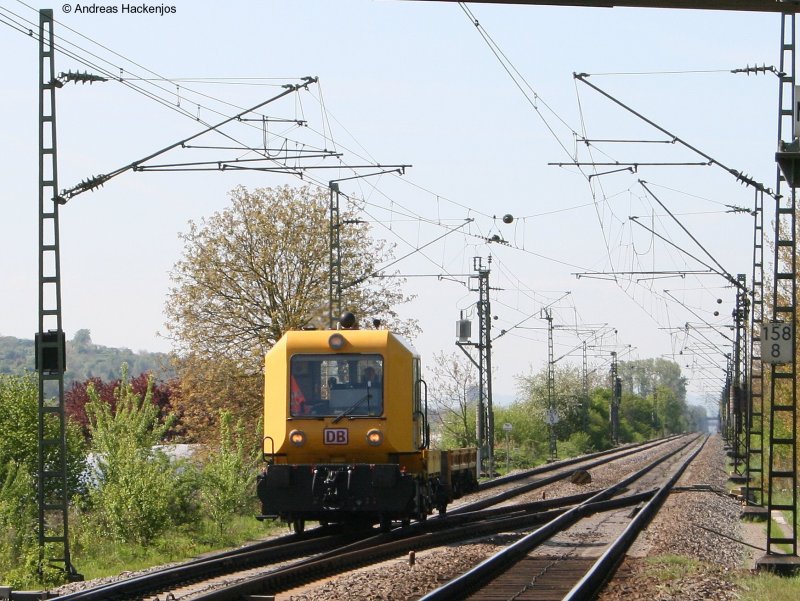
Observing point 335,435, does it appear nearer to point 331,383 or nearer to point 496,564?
point 331,383

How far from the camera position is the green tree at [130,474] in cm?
2144

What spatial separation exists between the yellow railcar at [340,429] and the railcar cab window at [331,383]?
0.05ft

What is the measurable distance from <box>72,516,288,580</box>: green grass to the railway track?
1.43 metres

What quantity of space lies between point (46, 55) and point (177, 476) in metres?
9.83

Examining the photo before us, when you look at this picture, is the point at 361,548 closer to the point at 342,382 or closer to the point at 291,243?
the point at 342,382

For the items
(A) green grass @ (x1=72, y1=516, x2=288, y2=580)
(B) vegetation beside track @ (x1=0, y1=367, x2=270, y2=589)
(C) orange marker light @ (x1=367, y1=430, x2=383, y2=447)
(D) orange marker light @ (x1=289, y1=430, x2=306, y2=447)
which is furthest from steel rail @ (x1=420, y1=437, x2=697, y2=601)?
(B) vegetation beside track @ (x1=0, y1=367, x2=270, y2=589)

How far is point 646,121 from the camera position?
20.1 m

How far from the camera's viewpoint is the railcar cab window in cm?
1892

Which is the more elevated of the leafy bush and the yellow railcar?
Result: the yellow railcar

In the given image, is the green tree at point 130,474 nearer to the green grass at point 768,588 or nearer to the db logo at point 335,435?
the db logo at point 335,435

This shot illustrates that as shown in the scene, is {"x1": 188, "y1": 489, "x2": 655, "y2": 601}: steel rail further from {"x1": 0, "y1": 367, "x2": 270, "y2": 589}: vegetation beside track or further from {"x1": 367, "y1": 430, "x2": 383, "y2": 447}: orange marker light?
{"x1": 0, "y1": 367, "x2": 270, "y2": 589}: vegetation beside track

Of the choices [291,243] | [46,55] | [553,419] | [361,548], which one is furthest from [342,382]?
[553,419]

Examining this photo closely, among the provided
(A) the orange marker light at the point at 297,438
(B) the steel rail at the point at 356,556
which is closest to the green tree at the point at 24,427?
(B) the steel rail at the point at 356,556

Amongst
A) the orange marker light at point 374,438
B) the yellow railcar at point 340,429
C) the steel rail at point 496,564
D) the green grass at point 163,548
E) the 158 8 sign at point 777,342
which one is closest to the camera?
the steel rail at point 496,564
